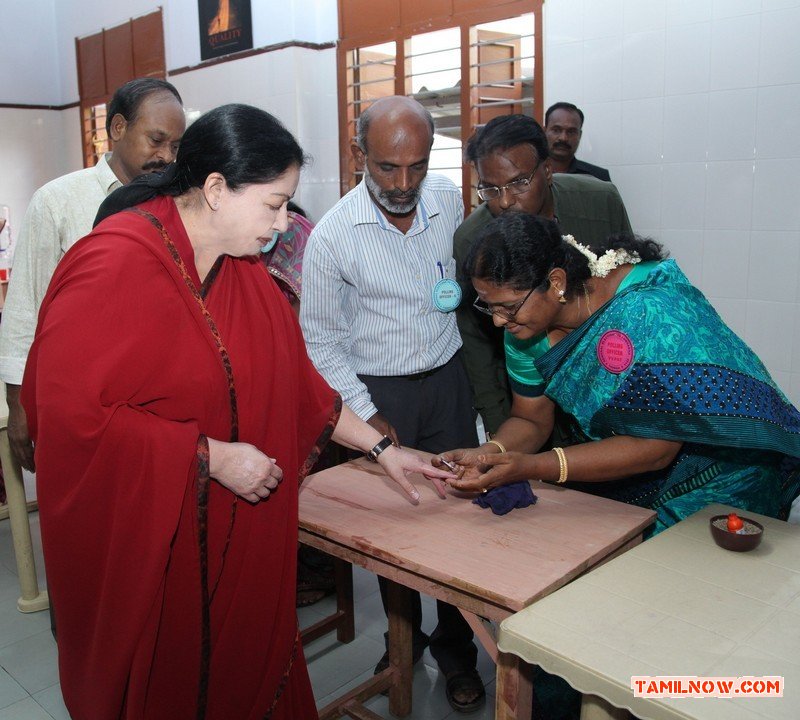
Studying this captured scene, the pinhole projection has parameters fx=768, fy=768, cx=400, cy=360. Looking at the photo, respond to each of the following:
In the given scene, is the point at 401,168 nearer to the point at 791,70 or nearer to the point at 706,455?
the point at 706,455

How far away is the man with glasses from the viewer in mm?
3887

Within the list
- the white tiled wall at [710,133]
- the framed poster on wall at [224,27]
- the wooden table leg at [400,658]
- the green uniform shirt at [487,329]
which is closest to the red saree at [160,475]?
the wooden table leg at [400,658]

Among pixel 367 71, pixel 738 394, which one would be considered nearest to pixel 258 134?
pixel 738 394

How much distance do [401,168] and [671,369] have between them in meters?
1.08

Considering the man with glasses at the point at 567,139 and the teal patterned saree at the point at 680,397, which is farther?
the man with glasses at the point at 567,139

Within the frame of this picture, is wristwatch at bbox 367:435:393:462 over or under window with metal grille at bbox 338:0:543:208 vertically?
under

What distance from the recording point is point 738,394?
1662 millimetres

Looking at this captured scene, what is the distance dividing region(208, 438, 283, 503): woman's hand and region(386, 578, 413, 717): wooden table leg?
0.90 metres

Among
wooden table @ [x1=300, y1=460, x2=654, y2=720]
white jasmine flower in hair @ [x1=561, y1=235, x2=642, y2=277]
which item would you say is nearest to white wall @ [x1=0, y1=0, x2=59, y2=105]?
wooden table @ [x1=300, y1=460, x2=654, y2=720]

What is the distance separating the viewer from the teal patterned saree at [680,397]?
1.66m

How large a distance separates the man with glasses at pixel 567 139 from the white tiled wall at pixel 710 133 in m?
0.14

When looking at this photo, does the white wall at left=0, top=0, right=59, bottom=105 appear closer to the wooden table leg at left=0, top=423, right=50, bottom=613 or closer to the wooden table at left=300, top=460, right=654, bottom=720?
the wooden table leg at left=0, top=423, right=50, bottom=613

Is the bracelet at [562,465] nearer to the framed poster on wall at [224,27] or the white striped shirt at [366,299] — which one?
the white striped shirt at [366,299]

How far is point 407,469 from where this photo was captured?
1.93 meters
